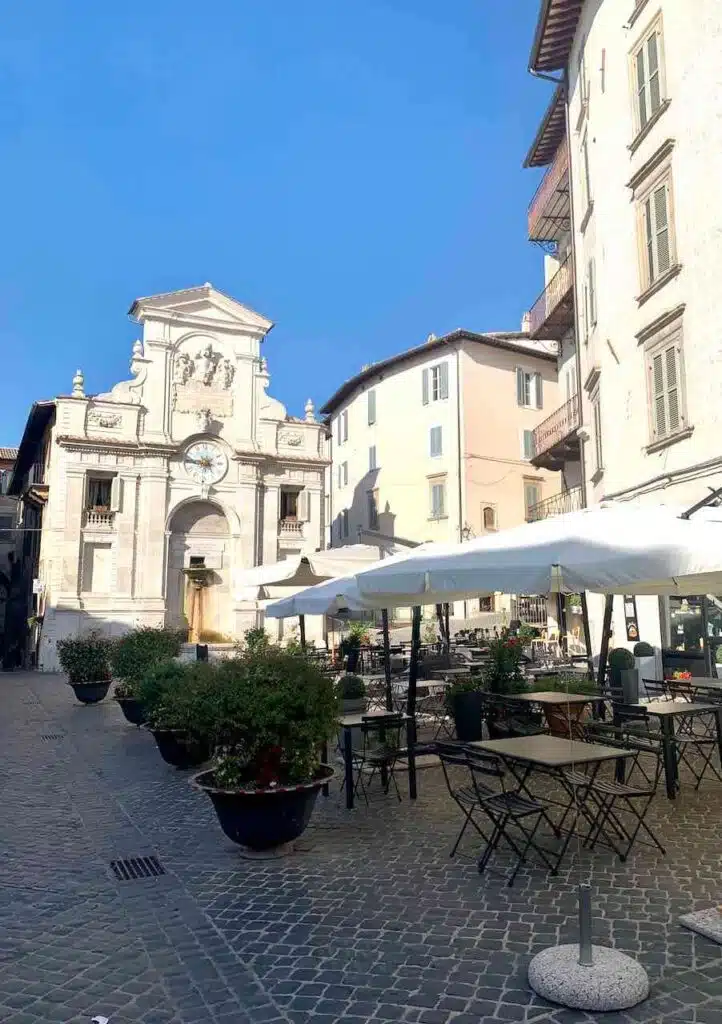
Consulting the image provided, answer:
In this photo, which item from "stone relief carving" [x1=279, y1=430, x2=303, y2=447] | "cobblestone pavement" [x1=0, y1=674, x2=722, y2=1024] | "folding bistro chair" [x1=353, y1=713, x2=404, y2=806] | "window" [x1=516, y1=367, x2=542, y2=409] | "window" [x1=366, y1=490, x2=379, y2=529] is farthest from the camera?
"window" [x1=366, y1=490, x2=379, y2=529]

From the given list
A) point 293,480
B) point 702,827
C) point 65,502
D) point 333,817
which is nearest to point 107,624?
point 65,502

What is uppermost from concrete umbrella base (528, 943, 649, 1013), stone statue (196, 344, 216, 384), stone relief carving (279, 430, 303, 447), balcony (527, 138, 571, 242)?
balcony (527, 138, 571, 242)

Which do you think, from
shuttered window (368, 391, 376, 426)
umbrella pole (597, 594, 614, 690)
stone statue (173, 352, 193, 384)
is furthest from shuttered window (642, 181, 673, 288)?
stone statue (173, 352, 193, 384)

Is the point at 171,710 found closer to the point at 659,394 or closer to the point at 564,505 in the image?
the point at 659,394

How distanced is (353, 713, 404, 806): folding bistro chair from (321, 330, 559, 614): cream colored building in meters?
23.2

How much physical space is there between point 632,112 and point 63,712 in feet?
55.6

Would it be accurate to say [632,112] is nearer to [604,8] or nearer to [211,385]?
[604,8]

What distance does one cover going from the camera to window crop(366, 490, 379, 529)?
35.7 m

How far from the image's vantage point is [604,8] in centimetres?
1681

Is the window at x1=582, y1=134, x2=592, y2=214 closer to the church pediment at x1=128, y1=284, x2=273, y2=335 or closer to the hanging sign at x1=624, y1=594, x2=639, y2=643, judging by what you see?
the hanging sign at x1=624, y1=594, x2=639, y2=643

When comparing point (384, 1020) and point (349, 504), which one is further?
point (349, 504)

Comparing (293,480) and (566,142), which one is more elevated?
(566,142)

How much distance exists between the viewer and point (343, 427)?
40438mm

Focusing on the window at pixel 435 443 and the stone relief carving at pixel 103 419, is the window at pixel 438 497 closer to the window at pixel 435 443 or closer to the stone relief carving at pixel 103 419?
the window at pixel 435 443
